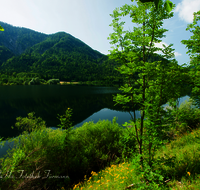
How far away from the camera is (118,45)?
174 inches

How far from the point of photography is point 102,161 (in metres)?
10.8

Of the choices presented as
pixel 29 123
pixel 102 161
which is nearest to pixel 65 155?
pixel 102 161

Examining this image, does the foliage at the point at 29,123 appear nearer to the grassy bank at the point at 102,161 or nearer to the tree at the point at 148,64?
the grassy bank at the point at 102,161

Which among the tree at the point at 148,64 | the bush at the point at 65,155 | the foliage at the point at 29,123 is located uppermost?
the tree at the point at 148,64

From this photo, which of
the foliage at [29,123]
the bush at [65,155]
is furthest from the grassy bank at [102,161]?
the foliage at [29,123]

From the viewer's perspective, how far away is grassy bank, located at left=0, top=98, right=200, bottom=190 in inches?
167

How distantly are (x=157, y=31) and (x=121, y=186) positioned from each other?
7128 mm

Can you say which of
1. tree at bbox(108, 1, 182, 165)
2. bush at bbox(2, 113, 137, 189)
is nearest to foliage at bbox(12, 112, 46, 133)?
bush at bbox(2, 113, 137, 189)

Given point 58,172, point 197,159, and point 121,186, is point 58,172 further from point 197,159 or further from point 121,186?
point 197,159

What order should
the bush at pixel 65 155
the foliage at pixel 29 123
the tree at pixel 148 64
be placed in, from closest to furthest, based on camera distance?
1. the tree at pixel 148 64
2. the bush at pixel 65 155
3. the foliage at pixel 29 123

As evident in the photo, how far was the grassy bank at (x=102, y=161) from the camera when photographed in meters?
4.24

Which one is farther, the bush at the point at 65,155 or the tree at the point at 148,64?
the bush at the point at 65,155

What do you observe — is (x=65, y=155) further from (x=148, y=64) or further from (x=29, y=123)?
(x=148, y=64)

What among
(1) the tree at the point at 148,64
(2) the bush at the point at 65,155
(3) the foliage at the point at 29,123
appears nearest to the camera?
(1) the tree at the point at 148,64
